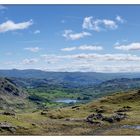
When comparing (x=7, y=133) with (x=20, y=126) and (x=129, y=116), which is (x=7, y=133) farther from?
(x=129, y=116)
